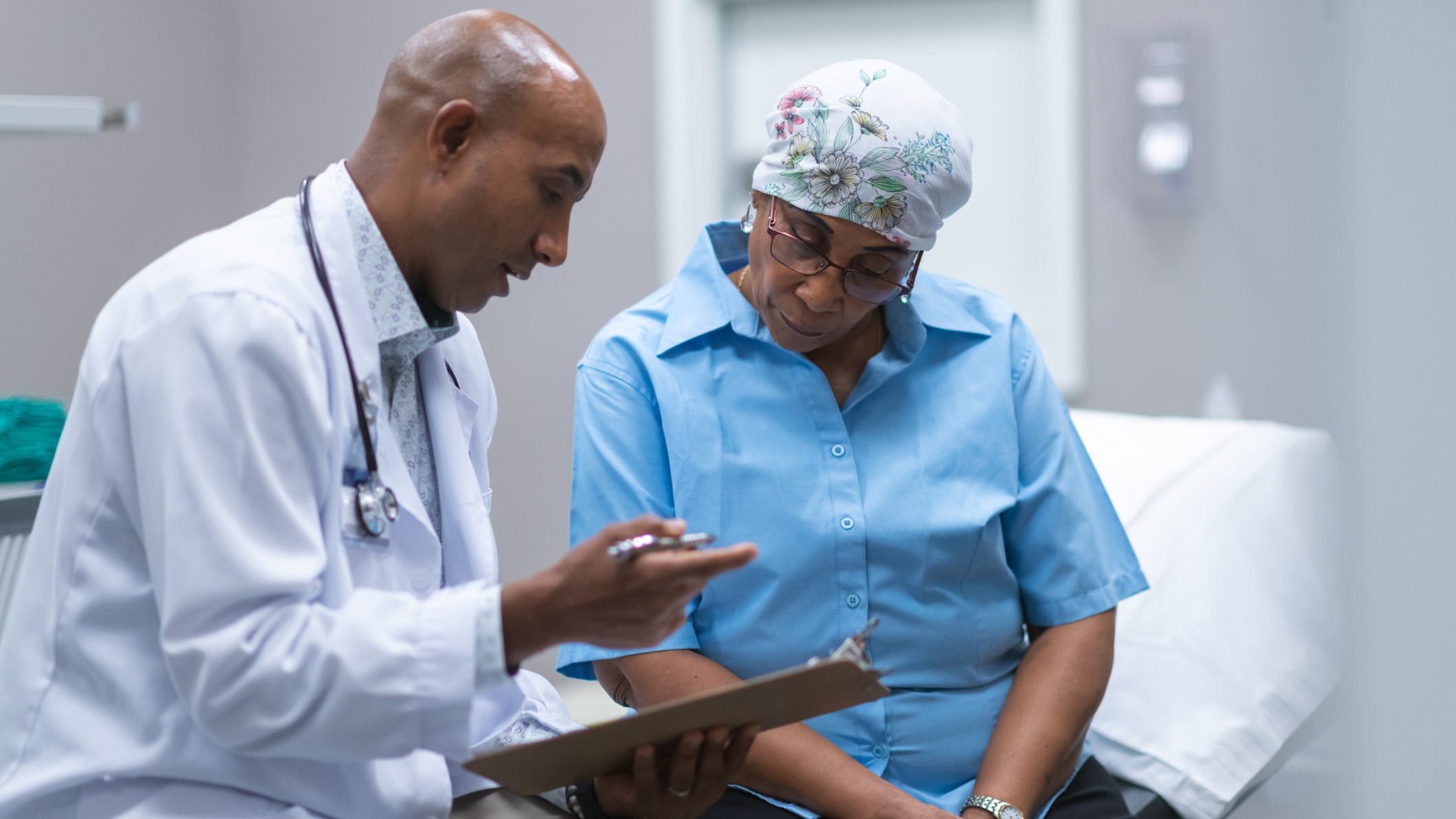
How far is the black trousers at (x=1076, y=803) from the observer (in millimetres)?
1387

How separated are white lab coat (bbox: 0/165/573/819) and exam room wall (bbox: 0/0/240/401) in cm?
194

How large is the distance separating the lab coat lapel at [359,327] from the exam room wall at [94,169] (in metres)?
1.86

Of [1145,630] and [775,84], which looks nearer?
[1145,630]

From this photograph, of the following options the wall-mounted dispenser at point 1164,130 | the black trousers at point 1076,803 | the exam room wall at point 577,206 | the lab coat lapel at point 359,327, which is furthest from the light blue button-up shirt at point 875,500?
the exam room wall at point 577,206

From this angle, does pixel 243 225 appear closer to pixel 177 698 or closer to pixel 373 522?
pixel 373 522

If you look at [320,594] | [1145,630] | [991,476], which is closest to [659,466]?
→ [991,476]

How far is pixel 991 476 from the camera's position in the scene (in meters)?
1.53

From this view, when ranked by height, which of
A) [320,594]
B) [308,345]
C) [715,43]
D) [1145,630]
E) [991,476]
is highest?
[715,43]

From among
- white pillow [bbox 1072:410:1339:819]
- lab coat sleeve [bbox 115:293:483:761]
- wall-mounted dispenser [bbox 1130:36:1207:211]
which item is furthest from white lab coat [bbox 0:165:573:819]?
wall-mounted dispenser [bbox 1130:36:1207:211]

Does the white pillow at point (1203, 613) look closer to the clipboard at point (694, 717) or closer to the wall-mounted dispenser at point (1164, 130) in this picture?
the clipboard at point (694, 717)

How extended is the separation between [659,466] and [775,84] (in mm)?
1988

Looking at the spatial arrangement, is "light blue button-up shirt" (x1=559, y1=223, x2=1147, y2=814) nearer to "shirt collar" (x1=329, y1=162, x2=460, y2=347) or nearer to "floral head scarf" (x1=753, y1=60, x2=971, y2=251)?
"floral head scarf" (x1=753, y1=60, x2=971, y2=251)

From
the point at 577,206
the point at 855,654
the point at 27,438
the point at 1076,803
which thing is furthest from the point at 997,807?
the point at 577,206

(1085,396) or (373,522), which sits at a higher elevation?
(373,522)
